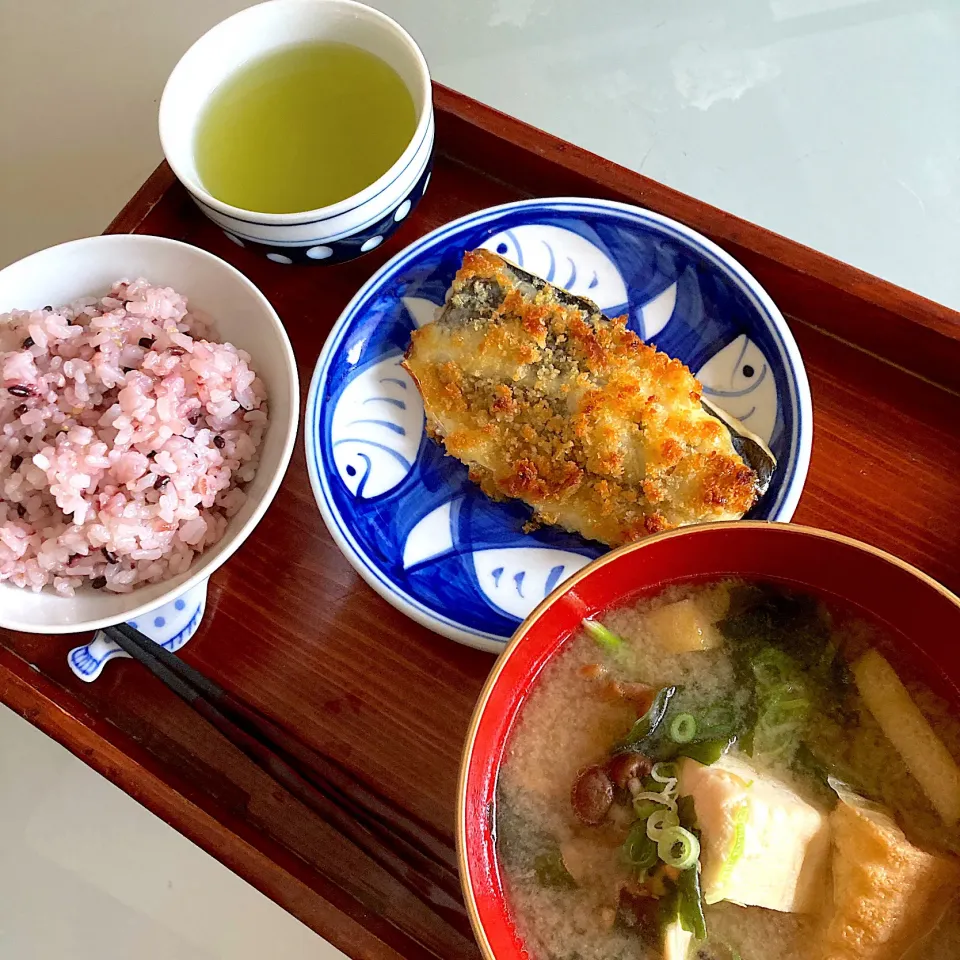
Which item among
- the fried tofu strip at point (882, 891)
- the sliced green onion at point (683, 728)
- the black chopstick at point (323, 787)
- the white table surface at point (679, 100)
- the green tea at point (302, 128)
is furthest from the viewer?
the white table surface at point (679, 100)

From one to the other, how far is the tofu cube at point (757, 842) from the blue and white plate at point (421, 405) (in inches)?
15.8

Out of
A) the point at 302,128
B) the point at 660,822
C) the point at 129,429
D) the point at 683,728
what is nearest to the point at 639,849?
the point at 660,822

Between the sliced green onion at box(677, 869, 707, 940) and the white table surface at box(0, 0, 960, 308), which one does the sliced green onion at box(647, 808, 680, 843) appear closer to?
the sliced green onion at box(677, 869, 707, 940)

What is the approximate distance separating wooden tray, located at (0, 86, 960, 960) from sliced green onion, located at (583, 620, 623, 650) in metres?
0.28

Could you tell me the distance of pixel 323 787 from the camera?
1.26 m

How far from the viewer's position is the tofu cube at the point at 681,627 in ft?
3.57

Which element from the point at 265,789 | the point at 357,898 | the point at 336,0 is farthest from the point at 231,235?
the point at 357,898

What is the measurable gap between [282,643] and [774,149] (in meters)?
1.35

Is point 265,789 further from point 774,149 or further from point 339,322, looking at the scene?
point 774,149

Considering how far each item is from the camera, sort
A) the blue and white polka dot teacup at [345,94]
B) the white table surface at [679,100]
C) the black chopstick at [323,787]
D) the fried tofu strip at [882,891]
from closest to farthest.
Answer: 1. the fried tofu strip at [882,891]
2. the black chopstick at [323,787]
3. the blue and white polka dot teacup at [345,94]
4. the white table surface at [679,100]

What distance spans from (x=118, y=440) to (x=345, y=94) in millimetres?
739

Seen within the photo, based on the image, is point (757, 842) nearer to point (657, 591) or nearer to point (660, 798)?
point (660, 798)

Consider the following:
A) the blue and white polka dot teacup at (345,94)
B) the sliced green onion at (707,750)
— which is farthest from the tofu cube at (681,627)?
the blue and white polka dot teacup at (345,94)

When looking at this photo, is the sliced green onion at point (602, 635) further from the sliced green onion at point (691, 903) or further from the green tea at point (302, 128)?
the green tea at point (302, 128)
